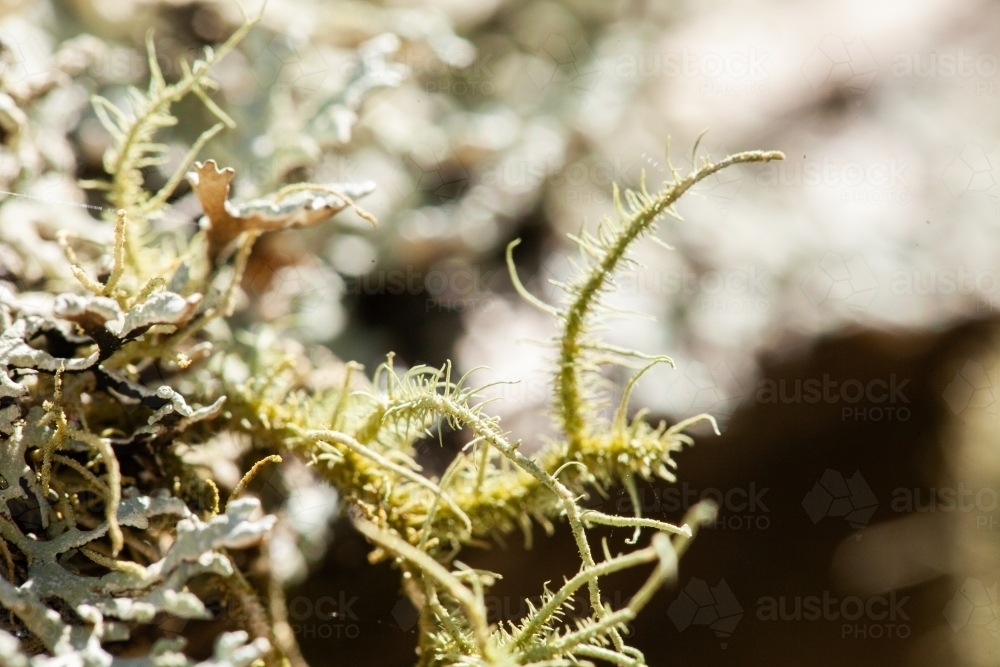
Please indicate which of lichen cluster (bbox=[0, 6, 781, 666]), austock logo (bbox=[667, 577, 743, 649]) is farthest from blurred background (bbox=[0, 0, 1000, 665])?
lichen cluster (bbox=[0, 6, 781, 666])

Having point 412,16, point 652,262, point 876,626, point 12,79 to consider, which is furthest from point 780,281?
point 12,79

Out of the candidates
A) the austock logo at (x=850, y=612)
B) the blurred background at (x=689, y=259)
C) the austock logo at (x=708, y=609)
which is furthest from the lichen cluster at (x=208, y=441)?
the austock logo at (x=850, y=612)

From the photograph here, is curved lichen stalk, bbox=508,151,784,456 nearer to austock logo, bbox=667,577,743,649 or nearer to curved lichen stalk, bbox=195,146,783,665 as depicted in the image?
curved lichen stalk, bbox=195,146,783,665

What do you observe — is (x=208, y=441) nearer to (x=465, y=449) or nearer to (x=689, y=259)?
(x=465, y=449)

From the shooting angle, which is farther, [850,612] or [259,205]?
[850,612]

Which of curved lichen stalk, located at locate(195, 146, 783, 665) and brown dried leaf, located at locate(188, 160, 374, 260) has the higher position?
brown dried leaf, located at locate(188, 160, 374, 260)

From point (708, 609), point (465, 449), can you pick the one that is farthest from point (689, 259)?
point (465, 449)

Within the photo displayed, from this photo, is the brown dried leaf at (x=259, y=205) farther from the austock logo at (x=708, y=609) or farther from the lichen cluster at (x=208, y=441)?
the austock logo at (x=708, y=609)
